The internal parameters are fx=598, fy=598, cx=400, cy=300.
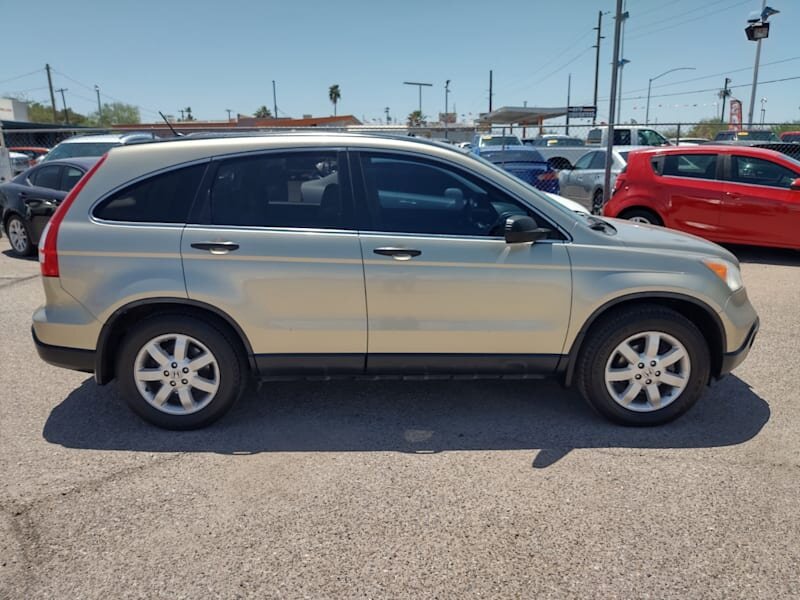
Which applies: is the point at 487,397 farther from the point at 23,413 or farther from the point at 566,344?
the point at 23,413

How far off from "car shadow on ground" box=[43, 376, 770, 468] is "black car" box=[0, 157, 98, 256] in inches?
219

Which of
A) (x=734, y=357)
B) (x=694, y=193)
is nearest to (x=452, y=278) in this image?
(x=734, y=357)

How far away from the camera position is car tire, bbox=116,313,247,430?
3.60 metres

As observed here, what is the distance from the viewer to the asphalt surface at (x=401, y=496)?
8.22 ft

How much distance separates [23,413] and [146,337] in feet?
4.09

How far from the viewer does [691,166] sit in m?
8.88

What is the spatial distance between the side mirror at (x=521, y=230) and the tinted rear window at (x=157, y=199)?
6.14 feet

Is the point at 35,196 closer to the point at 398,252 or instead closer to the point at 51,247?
the point at 51,247

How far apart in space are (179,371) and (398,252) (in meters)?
1.52

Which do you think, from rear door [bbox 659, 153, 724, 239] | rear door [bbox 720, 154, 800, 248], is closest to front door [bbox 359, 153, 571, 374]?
rear door [bbox 659, 153, 724, 239]

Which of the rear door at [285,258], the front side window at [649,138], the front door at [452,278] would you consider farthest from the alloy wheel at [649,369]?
the front side window at [649,138]

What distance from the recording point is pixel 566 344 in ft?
12.1

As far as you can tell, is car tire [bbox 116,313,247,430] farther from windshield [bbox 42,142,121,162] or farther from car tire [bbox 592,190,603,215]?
windshield [bbox 42,142,121,162]

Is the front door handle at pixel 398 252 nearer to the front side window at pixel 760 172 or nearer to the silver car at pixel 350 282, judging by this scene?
the silver car at pixel 350 282
